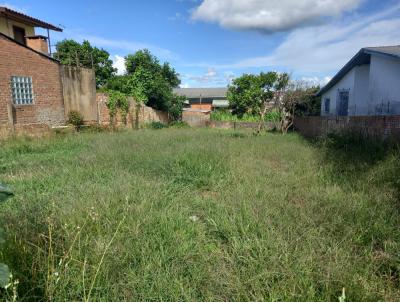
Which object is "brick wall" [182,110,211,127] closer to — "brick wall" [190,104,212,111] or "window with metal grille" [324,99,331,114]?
"window with metal grille" [324,99,331,114]

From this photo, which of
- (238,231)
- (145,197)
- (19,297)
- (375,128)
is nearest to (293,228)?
(238,231)

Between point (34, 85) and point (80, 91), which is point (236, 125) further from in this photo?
point (34, 85)

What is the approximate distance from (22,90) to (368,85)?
15.7m

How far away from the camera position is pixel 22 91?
13000 millimetres

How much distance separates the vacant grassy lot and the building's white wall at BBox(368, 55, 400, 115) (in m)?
5.59

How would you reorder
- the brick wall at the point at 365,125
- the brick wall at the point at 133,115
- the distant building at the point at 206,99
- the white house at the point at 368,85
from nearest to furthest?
1. the brick wall at the point at 365,125
2. the white house at the point at 368,85
3. the brick wall at the point at 133,115
4. the distant building at the point at 206,99

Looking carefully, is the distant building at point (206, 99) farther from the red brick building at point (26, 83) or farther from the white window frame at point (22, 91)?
the white window frame at point (22, 91)

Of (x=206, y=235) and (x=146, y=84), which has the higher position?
(x=146, y=84)

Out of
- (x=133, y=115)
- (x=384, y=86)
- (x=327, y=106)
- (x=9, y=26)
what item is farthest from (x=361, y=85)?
(x=9, y=26)

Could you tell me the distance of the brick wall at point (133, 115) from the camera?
17172mm

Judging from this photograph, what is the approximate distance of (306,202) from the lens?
391 centimetres

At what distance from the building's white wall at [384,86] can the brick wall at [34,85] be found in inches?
581

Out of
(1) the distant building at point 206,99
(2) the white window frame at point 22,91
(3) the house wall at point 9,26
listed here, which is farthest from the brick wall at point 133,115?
(1) the distant building at point 206,99

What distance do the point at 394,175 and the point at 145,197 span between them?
407cm
